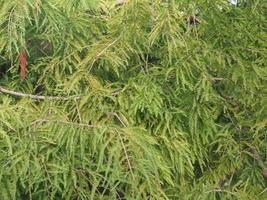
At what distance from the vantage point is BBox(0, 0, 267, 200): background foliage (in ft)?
3.34

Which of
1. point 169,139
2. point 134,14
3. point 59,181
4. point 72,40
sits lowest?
point 59,181

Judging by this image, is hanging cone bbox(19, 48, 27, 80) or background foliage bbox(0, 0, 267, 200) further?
hanging cone bbox(19, 48, 27, 80)

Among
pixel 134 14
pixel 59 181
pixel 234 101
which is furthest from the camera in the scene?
pixel 234 101

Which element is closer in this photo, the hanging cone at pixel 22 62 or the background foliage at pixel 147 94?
the background foliage at pixel 147 94

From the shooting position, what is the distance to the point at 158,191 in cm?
105

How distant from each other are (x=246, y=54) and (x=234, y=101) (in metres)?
0.13

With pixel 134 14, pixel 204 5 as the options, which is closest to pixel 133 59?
pixel 134 14

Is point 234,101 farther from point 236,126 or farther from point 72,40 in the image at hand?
point 72,40

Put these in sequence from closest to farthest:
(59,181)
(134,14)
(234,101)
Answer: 1. (59,181)
2. (134,14)
3. (234,101)

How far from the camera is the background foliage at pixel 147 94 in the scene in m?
1.02

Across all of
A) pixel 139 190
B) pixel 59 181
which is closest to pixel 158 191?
pixel 139 190

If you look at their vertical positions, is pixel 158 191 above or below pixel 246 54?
below

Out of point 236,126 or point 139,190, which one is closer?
point 139,190

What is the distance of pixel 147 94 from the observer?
1118mm
